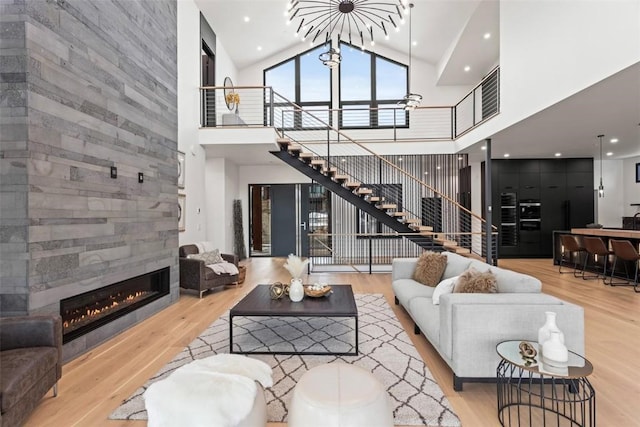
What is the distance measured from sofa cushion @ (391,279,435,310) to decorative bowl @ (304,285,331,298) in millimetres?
940

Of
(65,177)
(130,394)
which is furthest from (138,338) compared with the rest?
(65,177)

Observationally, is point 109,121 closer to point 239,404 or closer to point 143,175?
point 143,175

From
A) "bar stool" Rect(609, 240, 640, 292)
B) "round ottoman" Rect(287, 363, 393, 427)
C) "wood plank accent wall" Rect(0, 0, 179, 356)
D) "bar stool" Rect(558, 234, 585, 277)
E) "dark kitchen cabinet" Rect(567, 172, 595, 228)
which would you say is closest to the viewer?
"round ottoman" Rect(287, 363, 393, 427)

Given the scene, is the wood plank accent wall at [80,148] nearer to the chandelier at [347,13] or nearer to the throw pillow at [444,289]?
the chandelier at [347,13]

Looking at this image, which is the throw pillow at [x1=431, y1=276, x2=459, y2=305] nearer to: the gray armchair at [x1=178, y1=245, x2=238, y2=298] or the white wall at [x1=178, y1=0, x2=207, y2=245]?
the gray armchair at [x1=178, y1=245, x2=238, y2=298]

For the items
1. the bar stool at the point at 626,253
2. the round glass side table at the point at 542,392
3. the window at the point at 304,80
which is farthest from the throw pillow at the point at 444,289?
the window at the point at 304,80

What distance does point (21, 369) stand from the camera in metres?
1.94

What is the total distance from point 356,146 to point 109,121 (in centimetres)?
589

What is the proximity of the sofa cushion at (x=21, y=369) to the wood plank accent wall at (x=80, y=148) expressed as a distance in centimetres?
60

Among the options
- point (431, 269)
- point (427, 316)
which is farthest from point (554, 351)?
point (431, 269)

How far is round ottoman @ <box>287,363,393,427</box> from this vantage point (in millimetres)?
1477

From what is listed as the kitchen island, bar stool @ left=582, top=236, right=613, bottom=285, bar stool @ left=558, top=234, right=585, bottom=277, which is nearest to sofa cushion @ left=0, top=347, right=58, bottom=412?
bar stool @ left=582, top=236, right=613, bottom=285

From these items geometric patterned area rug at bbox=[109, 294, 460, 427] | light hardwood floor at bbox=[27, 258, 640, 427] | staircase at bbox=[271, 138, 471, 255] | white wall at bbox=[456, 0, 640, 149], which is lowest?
light hardwood floor at bbox=[27, 258, 640, 427]

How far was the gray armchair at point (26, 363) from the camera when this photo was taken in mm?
1834
